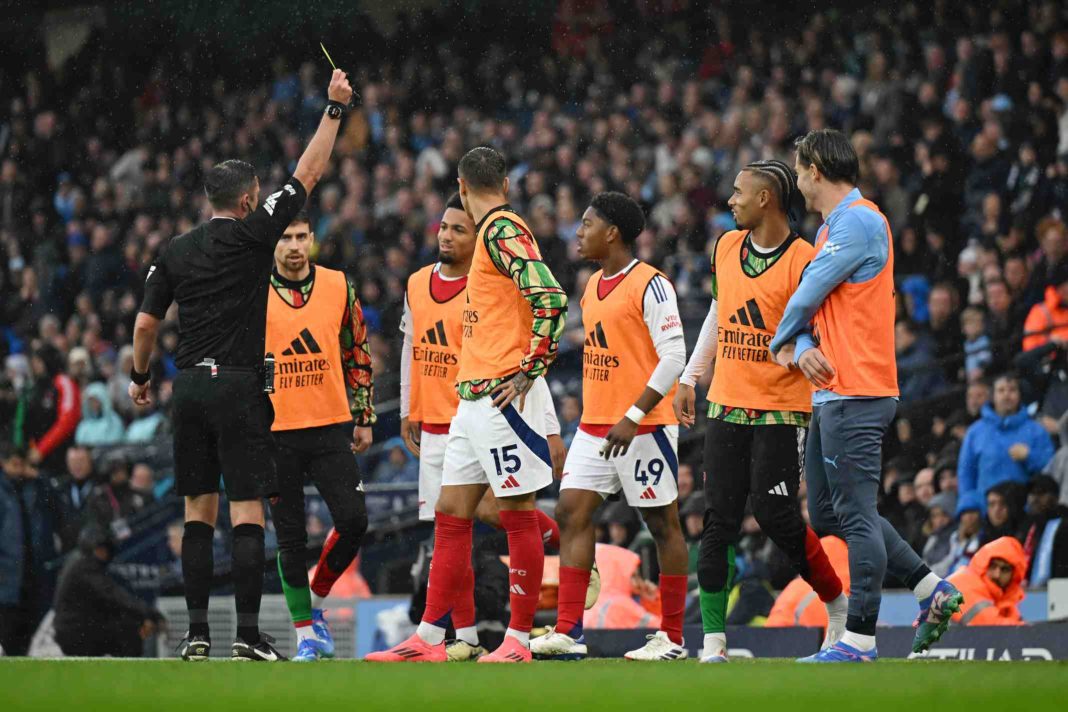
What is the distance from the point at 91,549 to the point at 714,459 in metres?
7.67

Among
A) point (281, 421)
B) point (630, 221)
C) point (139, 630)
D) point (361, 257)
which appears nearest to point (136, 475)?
point (139, 630)

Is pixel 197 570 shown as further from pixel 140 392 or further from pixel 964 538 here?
pixel 964 538

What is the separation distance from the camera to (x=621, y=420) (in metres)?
7.54

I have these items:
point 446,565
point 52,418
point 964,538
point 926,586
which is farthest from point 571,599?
point 52,418

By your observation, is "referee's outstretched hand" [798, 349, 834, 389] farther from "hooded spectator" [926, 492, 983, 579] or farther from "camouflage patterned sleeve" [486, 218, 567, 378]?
"hooded spectator" [926, 492, 983, 579]

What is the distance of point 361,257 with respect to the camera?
20281mm

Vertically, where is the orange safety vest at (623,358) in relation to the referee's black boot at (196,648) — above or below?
above

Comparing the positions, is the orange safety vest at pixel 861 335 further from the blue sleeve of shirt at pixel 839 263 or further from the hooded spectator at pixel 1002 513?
the hooded spectator at pixel 1002 513

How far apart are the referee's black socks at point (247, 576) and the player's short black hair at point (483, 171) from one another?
1924 millimetres

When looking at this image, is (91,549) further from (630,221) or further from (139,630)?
(630,221)

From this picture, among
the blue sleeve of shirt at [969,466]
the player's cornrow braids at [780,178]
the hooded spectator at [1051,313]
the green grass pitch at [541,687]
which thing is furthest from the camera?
the hooded spectator at [1051,313]

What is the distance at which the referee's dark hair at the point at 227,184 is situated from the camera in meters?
7.80

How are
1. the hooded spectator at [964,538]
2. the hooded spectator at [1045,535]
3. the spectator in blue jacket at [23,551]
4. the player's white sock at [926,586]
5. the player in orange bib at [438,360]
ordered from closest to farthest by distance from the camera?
the player's white sock at [926,586], the player in orange bib at [438,360], the hooded spectator at [1045,535], the hooded spectator at [964,538], the spectator in blue jacket at [23,551]

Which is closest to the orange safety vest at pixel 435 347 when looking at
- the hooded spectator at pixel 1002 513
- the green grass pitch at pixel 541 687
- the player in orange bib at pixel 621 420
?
the player in orange bib at pixel 621 420
